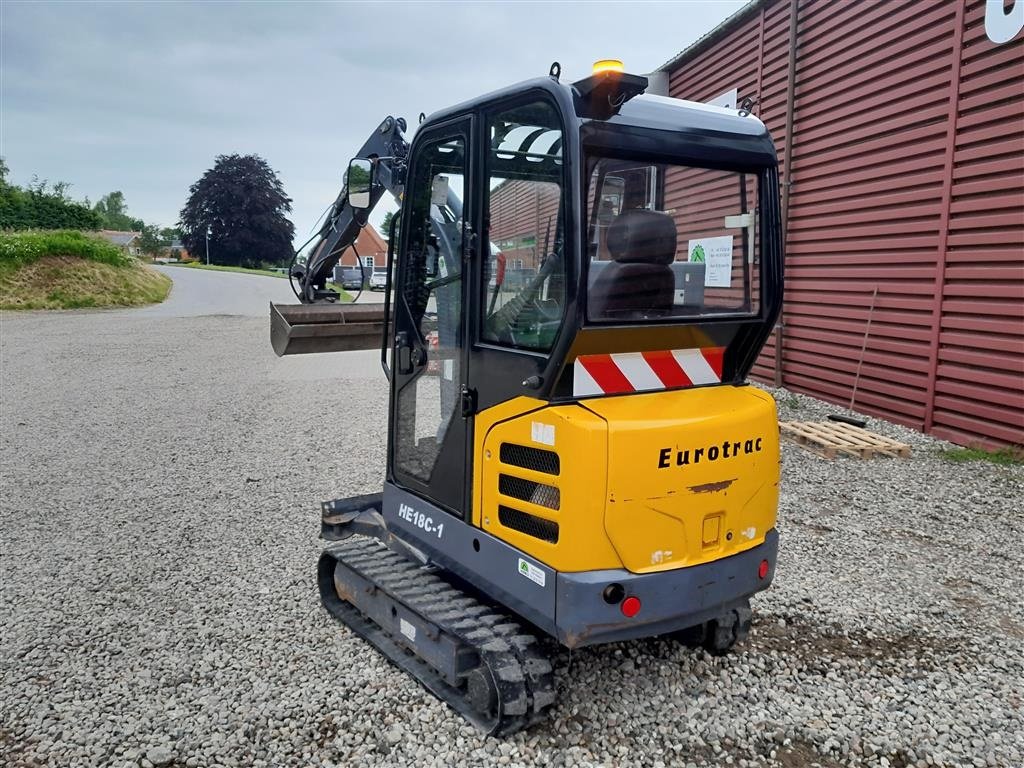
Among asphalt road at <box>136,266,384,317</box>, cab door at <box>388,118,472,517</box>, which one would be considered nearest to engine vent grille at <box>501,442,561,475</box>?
cab door at <box>388,118,472,517</box>

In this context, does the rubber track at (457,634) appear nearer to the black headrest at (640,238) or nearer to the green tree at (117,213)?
the black headrest at (640,238)

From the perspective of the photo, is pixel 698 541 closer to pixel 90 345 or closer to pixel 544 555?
pixel 544 555

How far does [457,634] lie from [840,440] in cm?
574

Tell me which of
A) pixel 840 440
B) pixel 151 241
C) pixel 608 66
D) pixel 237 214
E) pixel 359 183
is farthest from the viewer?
pixel 151 241

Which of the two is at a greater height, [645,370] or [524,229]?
[524,229]

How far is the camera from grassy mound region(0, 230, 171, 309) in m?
24.3

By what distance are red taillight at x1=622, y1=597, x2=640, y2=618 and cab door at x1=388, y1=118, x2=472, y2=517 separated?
0.88 metres

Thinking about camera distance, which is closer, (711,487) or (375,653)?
(711,487)

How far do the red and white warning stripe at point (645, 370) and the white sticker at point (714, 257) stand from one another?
31cm

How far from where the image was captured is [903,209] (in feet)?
28.4

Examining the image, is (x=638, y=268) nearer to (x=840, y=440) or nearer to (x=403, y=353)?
(x=403, y=353)

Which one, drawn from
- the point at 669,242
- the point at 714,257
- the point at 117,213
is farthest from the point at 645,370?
the point at 117,213

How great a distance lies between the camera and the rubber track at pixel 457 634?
10.6 feet

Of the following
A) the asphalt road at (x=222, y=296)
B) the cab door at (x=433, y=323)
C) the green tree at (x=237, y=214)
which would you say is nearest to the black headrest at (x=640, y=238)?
the cab door at (x=433, y=323)
